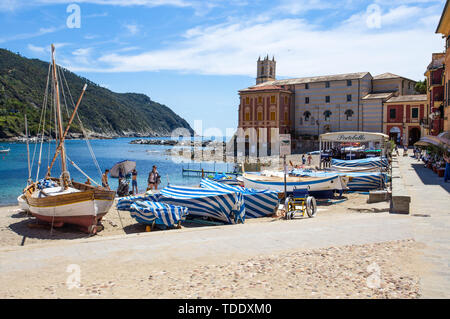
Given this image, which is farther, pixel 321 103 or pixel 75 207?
pixel 321 103

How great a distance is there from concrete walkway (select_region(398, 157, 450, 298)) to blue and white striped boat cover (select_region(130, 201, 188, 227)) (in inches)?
306

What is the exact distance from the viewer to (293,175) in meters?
25.9

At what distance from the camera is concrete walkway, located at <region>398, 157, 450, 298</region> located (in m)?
5.82

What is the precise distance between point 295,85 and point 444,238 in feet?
220

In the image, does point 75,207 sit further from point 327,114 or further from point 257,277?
point 327,114

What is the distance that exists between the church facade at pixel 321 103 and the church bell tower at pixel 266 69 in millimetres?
23271

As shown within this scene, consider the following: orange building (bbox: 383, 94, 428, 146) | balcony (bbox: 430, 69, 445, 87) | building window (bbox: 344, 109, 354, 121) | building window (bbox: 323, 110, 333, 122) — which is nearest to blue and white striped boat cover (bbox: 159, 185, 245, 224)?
balcony (bbox: 430, 69, 445, 87)

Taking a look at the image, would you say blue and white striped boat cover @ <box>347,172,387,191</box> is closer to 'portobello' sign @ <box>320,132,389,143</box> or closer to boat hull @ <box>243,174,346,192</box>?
boat hull @ <box>243,174,346,192</box>

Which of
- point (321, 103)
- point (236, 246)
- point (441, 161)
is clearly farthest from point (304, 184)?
point (321, 103)

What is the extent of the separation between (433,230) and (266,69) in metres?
94.4

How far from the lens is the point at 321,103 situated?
69.9m

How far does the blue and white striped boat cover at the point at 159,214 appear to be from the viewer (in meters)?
14.0

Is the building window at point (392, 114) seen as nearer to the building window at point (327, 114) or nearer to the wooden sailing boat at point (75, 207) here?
the building window at point (327, 114)

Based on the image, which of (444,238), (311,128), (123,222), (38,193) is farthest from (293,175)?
(311,128)
